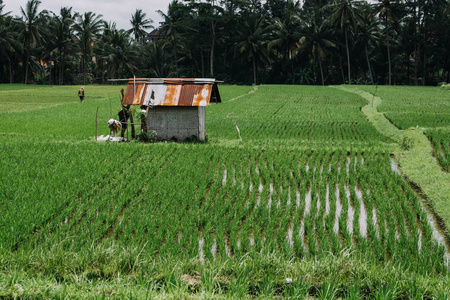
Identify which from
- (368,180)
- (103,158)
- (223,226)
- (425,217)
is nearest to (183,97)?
(103,158)

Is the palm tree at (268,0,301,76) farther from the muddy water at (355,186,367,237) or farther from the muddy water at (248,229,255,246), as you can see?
the muddy water at (248,229,255,246)

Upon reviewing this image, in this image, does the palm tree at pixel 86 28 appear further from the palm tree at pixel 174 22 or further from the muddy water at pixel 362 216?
the muddy water at pixel 362 216

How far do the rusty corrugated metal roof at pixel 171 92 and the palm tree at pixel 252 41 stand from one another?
83.2 ft

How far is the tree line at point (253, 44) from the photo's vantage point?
33.4m

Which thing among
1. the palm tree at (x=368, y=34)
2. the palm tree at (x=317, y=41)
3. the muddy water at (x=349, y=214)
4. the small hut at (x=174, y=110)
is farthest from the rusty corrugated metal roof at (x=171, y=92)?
the palm tree at (x=368, y=34)

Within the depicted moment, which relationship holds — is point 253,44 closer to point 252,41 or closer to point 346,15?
point 252,41

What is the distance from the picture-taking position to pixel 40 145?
9234 mm

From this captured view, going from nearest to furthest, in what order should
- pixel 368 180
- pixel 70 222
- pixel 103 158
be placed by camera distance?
pixel 70 222 < pixel 368 180 < pixel 103 158

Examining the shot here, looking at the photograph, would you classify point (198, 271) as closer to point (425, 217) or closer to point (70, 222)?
point (70, 222)

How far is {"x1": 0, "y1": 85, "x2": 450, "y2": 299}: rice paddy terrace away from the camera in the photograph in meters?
3.71

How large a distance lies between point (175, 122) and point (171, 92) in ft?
2.53

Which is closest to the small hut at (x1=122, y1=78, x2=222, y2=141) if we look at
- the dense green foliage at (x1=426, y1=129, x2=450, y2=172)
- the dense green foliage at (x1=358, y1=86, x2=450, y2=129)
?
the dense green foliage at (x1=426, y1=129, x2=450, y2=172)

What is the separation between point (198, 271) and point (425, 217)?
3.25 metres

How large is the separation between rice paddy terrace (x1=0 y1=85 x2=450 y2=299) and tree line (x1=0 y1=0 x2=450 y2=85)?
2598 centimetres
